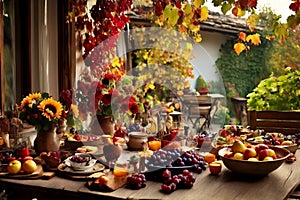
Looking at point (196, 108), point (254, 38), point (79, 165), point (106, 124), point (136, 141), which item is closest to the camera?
point (79, 165)

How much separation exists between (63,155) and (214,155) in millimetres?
910

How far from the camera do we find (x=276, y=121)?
4.06 m

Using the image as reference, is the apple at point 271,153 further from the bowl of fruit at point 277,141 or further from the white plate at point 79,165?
the white plate at point 79,165

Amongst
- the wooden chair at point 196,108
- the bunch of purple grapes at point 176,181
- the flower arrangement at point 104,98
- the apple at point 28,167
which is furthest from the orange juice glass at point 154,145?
the wooden chair at point 196,108

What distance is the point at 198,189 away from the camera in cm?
220

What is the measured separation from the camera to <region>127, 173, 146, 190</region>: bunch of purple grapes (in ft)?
7.27

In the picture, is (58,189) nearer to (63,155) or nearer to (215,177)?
(63,155)

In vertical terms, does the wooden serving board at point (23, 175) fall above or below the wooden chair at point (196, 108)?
below

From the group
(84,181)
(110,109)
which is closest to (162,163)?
(84,181)

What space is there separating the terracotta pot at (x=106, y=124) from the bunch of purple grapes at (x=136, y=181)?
3.45ft

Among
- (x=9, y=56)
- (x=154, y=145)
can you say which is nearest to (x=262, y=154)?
(x=154, y=145)

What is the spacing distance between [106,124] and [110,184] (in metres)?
1.09

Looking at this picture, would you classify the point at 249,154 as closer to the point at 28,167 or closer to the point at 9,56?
the point at 28,167

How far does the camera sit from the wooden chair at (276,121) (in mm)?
3979
